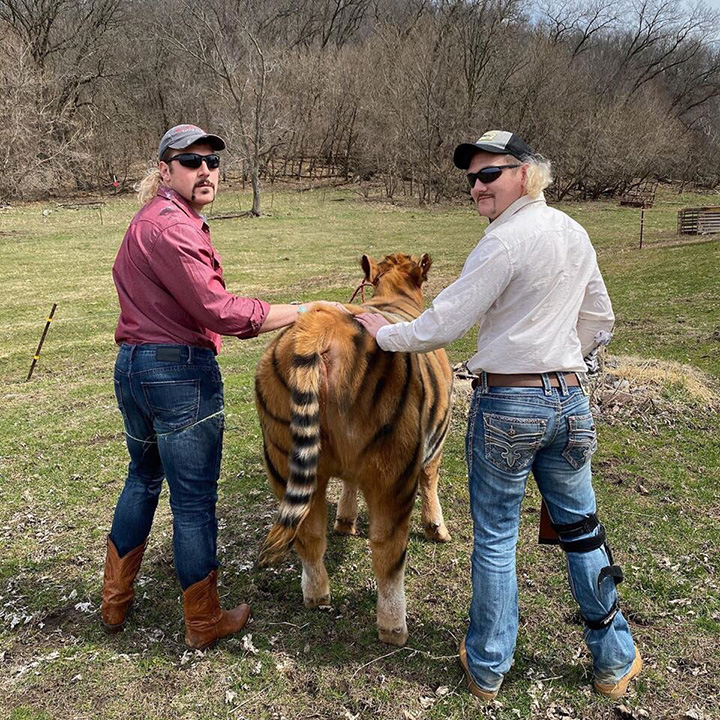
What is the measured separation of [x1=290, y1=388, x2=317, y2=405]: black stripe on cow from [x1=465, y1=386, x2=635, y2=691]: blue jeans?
0.79 m

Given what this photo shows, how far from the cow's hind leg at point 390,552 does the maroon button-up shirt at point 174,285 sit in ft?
3.92

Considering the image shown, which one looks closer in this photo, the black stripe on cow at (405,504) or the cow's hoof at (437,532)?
the black stripe on cow at (405,504)

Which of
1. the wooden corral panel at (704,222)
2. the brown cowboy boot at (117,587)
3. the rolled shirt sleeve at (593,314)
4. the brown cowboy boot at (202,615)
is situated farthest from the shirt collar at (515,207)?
the wooden corral panel at (704,222)

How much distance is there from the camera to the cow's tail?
303 cm

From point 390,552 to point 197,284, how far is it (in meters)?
1.82

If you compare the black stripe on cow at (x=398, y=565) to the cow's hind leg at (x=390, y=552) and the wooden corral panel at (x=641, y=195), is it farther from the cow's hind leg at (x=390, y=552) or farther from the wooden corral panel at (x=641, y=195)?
the wooden corral panel at (x=641, y=195)

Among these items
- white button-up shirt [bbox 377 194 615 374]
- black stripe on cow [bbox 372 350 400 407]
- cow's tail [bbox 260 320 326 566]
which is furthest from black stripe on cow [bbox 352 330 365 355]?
white button-up shirt [bbox 377 194 615 374]

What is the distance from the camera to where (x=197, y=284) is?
3113 mm

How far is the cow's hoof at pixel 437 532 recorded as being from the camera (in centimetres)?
477

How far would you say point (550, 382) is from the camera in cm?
288

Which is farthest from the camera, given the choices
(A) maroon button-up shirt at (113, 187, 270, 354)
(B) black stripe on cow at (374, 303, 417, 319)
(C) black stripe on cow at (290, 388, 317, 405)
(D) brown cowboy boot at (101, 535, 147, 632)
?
(B) black stripe on cow at (374, 303, 417, 319)

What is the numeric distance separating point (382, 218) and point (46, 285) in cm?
2181

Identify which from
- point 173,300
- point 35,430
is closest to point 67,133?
point 35,430

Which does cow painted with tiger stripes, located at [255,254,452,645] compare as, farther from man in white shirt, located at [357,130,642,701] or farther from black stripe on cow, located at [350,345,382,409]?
man in white shirt, located at [357,130,642,701]
